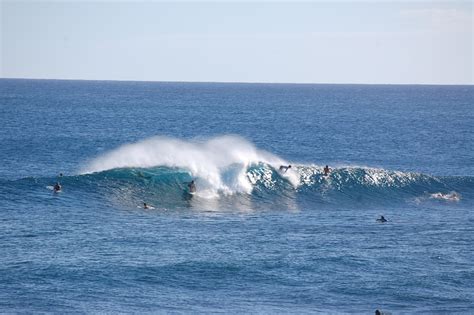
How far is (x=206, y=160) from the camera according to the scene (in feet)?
150

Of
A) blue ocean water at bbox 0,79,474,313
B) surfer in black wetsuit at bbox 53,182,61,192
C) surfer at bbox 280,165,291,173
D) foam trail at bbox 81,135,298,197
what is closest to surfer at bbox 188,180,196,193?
blue ocean water at bbox 0,79,474,313

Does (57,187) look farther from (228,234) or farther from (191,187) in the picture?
(228,234)

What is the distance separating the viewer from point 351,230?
115ft

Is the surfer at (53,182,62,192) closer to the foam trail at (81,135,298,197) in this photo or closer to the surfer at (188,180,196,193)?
the foam trail at (81,135,298,197)

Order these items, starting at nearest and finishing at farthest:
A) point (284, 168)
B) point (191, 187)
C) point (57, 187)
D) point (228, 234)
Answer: point (228, 234), point (57, 187), point (191, 187), point (284, 168)

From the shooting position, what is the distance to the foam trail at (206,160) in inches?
1735

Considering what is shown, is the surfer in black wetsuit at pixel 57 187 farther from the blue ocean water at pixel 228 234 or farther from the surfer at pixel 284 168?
the surfer at pixel 284 168

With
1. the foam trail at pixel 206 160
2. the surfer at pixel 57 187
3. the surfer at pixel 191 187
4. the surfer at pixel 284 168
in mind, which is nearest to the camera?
the surfer at pixel 57 187

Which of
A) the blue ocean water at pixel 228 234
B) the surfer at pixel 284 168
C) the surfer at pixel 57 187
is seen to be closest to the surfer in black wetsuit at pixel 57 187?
the surfer at pixel 57 187

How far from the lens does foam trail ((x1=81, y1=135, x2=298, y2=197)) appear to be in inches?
1735

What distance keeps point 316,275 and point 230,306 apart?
14.4 feet

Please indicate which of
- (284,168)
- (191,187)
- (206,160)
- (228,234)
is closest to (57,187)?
(191,187)

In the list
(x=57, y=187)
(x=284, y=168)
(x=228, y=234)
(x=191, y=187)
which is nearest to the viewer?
(x=228, y=234)

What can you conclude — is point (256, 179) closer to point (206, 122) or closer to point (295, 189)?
point (295, 189)
